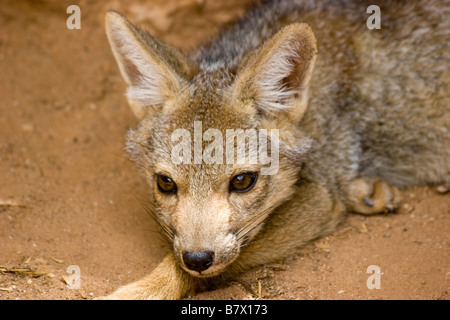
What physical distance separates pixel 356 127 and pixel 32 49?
4911 mm

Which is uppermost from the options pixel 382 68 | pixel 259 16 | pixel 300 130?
pixel 259 16

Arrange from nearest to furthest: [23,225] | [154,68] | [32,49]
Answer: [154,68] < [23,225] < [32,49]

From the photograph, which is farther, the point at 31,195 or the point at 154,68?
the point at 31,195

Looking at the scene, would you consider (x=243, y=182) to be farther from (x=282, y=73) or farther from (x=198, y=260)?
(x=282, y=73)

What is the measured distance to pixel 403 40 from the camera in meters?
5.65

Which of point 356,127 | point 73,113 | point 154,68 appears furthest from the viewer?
point 73,113

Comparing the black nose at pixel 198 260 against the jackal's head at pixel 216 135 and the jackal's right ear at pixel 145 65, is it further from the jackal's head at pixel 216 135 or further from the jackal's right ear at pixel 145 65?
the jackal's right ear at pixel 145 65

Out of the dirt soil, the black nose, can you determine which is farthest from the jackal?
the dirt soil

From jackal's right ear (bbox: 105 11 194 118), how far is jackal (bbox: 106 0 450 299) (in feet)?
0.04

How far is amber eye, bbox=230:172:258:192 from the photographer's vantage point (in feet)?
14.3

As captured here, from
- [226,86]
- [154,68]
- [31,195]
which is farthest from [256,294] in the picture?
[31,195]

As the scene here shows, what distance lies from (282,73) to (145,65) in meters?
1.21

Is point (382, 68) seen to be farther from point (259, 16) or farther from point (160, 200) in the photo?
point (160, 200)

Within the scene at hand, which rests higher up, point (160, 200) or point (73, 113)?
point (73, 113)
